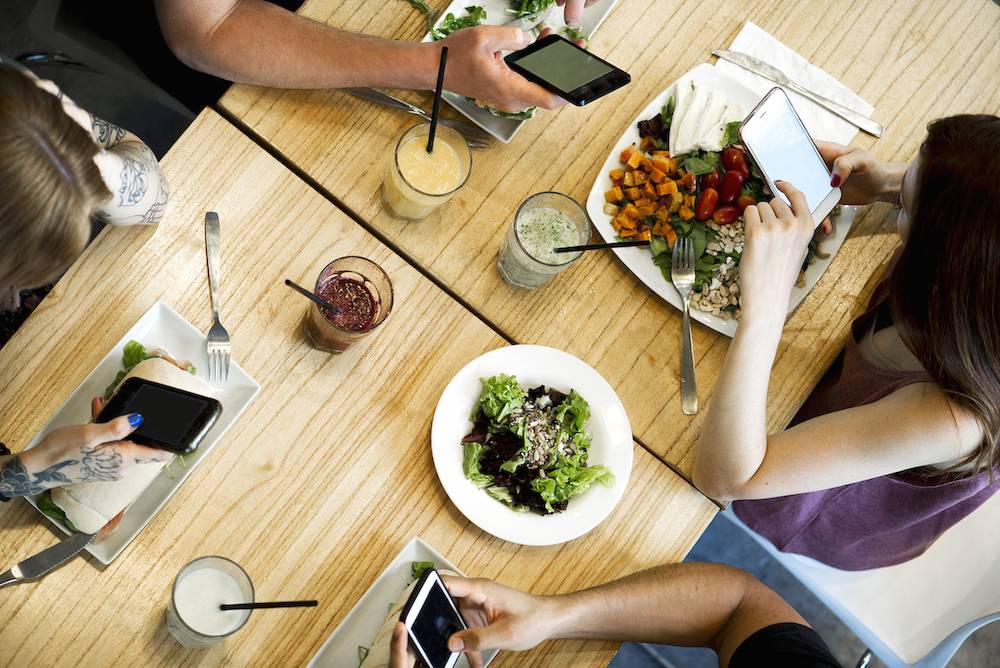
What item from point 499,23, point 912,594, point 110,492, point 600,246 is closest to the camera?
point 110,492

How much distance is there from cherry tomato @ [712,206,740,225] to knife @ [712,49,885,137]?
38 cm

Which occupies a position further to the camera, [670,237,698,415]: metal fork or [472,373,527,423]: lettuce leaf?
[670,237,698,415]: metal fork

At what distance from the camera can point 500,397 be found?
4.79 ft

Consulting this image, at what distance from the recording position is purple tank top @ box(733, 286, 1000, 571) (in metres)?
1.66

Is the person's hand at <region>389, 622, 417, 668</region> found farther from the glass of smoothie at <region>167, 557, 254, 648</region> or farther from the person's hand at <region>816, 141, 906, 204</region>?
the person's hand at <region>816, 141, 906, 204</region>

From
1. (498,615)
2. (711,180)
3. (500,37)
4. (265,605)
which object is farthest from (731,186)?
(265,605)

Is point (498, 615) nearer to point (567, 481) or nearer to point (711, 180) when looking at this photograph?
point (567, 481)

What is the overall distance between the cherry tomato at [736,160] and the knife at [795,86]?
0.27 m

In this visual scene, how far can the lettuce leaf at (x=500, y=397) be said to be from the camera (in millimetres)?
1456

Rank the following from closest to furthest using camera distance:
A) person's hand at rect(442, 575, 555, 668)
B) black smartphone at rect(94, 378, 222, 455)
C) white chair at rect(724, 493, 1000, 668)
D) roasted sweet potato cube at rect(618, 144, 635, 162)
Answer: black smartphone at rect(94, 378, 222, 455), person's hand at rect(442, 575, 555, 668), roasted sweet potato cube at rect(618, 144, 635, 162), white chair at rect(724, 493, 1000, 668)

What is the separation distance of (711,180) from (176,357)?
109 cm

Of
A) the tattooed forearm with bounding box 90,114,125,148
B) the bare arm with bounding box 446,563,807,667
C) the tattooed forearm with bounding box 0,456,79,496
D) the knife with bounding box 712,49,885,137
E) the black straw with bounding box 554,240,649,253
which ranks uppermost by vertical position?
the knife with bounding box 712,49,885,137

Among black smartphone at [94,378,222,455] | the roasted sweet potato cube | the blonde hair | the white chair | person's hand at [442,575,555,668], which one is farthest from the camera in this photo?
the white chair

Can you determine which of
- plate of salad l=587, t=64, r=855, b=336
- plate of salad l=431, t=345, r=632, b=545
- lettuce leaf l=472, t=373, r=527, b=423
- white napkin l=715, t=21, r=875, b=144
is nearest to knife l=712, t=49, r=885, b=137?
white napkin l=715, t=21, r=875, b=144
